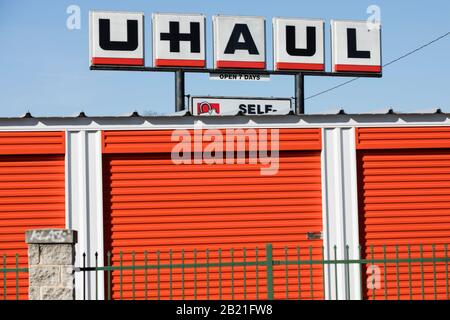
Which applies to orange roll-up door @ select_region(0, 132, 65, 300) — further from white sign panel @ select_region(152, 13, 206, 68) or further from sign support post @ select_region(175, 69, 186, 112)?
sign support post @ select_region(175, 69, 186, 112)

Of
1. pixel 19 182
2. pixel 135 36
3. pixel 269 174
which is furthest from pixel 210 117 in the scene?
pixel 135 36

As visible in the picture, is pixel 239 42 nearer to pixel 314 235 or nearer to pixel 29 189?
pixel 314 235

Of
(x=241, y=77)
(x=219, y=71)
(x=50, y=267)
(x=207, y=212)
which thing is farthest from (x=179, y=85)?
(x=50, y=267)

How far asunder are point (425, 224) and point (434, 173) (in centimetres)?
95

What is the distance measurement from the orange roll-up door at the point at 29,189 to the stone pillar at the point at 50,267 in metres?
3.63

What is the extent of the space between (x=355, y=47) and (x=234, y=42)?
406 cm

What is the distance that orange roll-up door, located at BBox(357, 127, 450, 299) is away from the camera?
13906mm

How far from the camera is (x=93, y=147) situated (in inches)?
530

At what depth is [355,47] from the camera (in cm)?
2459

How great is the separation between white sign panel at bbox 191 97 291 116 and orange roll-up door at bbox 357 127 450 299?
1653 cm

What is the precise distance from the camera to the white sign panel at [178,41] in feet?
75.5

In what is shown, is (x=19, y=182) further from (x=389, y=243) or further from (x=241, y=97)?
(x=241, y=97)
